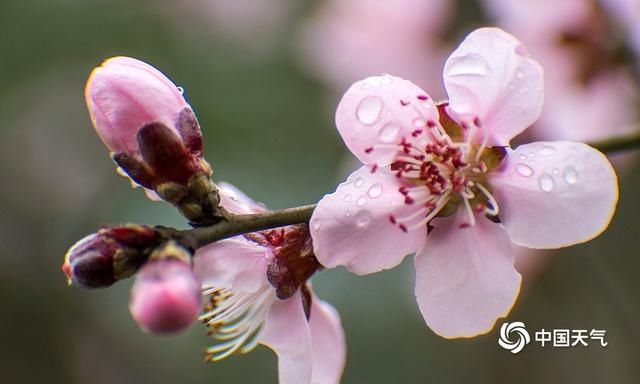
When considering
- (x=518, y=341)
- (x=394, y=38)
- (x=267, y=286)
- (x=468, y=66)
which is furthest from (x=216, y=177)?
(x=468, y=66)

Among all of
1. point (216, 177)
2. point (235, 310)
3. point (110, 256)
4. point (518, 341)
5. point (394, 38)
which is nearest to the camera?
point (110, 256)

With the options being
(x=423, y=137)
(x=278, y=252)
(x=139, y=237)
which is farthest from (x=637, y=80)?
(x=139, y=237)

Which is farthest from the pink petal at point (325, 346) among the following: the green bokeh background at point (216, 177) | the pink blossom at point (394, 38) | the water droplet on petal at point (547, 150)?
the pink blossom at point (394, 38)

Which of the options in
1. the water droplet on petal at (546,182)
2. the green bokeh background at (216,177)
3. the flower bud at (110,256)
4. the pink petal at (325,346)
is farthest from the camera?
the green bokeh background at (216,177)

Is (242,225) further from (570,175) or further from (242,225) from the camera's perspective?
(570,175)

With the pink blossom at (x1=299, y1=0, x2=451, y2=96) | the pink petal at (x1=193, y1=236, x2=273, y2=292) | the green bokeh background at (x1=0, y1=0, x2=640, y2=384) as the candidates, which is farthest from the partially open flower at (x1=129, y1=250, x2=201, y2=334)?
the pink blossom at (x1=299, y1=0, x2=451, y2=96)

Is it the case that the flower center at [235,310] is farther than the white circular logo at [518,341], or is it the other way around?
the white circular logo at [518,341]

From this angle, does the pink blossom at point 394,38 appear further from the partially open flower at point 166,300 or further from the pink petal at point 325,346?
the partially open flower at point 166,300
